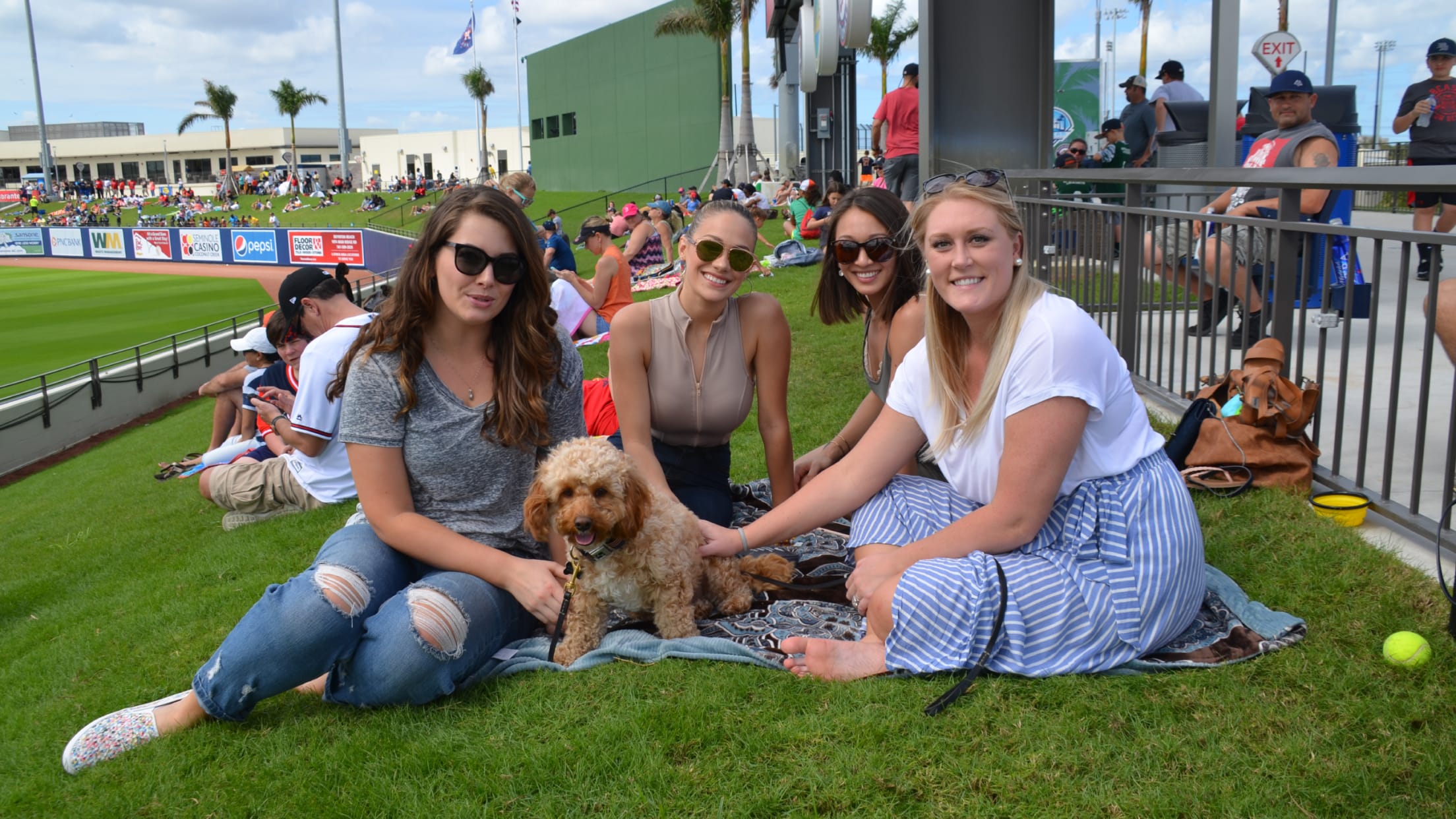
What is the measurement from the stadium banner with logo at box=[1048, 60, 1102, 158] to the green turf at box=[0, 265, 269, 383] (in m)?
24.1

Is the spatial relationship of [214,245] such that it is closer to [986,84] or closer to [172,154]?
[986,84]

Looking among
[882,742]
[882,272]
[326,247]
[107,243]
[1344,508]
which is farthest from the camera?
[107,243]

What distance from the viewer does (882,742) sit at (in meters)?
2.69

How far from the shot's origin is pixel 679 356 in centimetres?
427

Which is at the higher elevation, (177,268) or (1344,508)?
(177,268)

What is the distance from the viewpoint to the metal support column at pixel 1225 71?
8203 mm

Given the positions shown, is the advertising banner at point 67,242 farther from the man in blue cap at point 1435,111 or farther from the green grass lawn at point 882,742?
the man in blue cap at point 1435,111

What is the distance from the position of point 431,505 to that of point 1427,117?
10175 millimetres

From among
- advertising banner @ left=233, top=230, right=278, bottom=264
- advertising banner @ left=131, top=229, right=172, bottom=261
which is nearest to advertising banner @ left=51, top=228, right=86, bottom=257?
advertising banner @ left=131, top=229, right=172, bottom=261

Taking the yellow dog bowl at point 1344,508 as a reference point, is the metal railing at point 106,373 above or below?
below

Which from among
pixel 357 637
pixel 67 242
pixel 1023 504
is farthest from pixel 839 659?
pixel 67 242

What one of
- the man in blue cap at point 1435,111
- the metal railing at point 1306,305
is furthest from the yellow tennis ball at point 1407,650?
the man in blue cap at point 1435,111

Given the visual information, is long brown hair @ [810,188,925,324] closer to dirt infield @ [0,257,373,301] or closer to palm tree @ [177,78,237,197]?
Result: dirt infield @ [0,257,373,301]

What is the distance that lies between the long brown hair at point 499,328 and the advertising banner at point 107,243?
5741 centimetres
